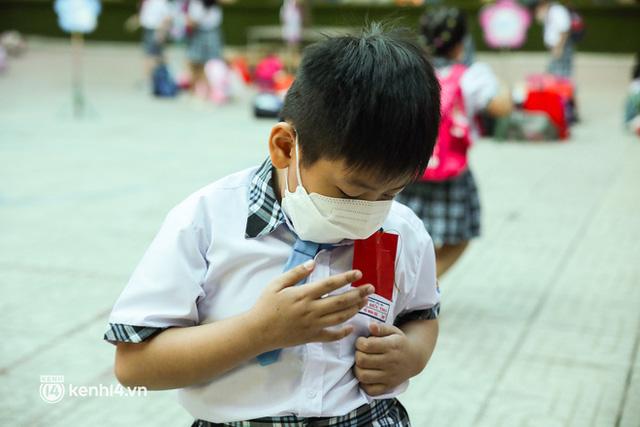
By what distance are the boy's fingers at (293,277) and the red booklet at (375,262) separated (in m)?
0.17

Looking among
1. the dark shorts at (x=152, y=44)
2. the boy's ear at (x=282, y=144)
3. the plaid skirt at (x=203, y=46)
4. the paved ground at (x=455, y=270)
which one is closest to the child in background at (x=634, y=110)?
the paved ground at (x=455, y=270)

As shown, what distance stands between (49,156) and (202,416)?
697 centimetres

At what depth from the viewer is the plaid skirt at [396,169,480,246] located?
387 centimetres

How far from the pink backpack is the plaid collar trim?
7.25 ft

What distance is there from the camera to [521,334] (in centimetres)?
385

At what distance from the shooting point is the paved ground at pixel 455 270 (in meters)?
3.14

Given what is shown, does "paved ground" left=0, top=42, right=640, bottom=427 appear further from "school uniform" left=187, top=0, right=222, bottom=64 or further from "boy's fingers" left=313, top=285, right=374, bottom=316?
"school uniform" left=187, top=0, right=222, bottom=64

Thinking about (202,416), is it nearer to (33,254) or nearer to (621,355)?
(621,355)

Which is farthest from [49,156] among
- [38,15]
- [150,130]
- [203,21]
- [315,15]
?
[38,15]

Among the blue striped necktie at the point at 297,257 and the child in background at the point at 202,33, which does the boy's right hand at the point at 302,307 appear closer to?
the blue striped necktie at the point at 297,257

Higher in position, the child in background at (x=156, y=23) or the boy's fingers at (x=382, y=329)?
the boy's fingers at (x=382, y=329)

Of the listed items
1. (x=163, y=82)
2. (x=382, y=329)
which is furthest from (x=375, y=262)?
(x=163, y=82)

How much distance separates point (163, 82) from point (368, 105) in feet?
40.1

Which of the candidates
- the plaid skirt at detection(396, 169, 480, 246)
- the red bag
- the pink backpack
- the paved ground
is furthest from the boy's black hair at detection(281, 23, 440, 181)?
the red bag
